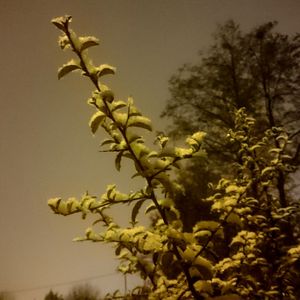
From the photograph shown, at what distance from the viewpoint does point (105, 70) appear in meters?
1.38

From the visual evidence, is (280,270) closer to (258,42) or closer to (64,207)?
(64,207)

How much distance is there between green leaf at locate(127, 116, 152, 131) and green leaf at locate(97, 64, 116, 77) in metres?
0.18

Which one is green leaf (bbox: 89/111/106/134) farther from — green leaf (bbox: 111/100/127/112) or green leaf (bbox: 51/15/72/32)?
green leaf (bbox: 51/15/72/32)

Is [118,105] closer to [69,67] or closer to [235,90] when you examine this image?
[69,67]

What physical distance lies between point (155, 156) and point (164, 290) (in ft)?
2.91

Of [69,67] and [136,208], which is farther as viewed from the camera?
[136,208]

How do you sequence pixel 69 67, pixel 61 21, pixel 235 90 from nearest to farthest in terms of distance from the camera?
pixel 61 21
pixel 69 67
pixel 235 90

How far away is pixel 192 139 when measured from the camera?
138 cm

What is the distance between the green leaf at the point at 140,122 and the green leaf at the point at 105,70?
0.59 ft

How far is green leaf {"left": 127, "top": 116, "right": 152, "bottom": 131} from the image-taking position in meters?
1.40

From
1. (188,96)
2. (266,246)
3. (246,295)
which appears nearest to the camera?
(246,295)

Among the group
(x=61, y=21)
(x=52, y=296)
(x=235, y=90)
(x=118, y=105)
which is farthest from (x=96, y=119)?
(x=52, y=296)

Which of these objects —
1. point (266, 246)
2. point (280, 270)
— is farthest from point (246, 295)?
point (266, 246)

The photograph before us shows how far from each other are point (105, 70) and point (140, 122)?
0.72ft
